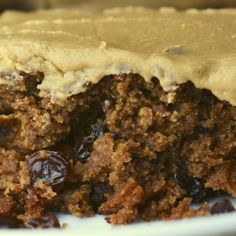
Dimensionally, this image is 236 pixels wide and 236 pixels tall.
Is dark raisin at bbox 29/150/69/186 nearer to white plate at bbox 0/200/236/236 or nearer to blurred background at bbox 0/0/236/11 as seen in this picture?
white plate at bbox 0/200/236/236

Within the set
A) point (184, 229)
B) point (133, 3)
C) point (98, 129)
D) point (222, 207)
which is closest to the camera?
point (184, 229)

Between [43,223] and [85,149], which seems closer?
[43,223]

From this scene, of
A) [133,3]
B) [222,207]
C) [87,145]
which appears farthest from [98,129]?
[133,3]

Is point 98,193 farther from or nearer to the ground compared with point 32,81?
nearer to the ground

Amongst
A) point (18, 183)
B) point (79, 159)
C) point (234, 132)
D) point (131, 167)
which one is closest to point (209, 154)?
point (234, 132)

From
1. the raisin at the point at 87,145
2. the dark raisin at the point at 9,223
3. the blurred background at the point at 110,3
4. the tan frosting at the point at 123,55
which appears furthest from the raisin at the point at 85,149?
the blurred background at the point at 110,3

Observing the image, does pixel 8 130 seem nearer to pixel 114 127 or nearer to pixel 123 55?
pixel 114 127

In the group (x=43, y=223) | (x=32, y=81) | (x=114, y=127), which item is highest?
(x=32, y=81)
